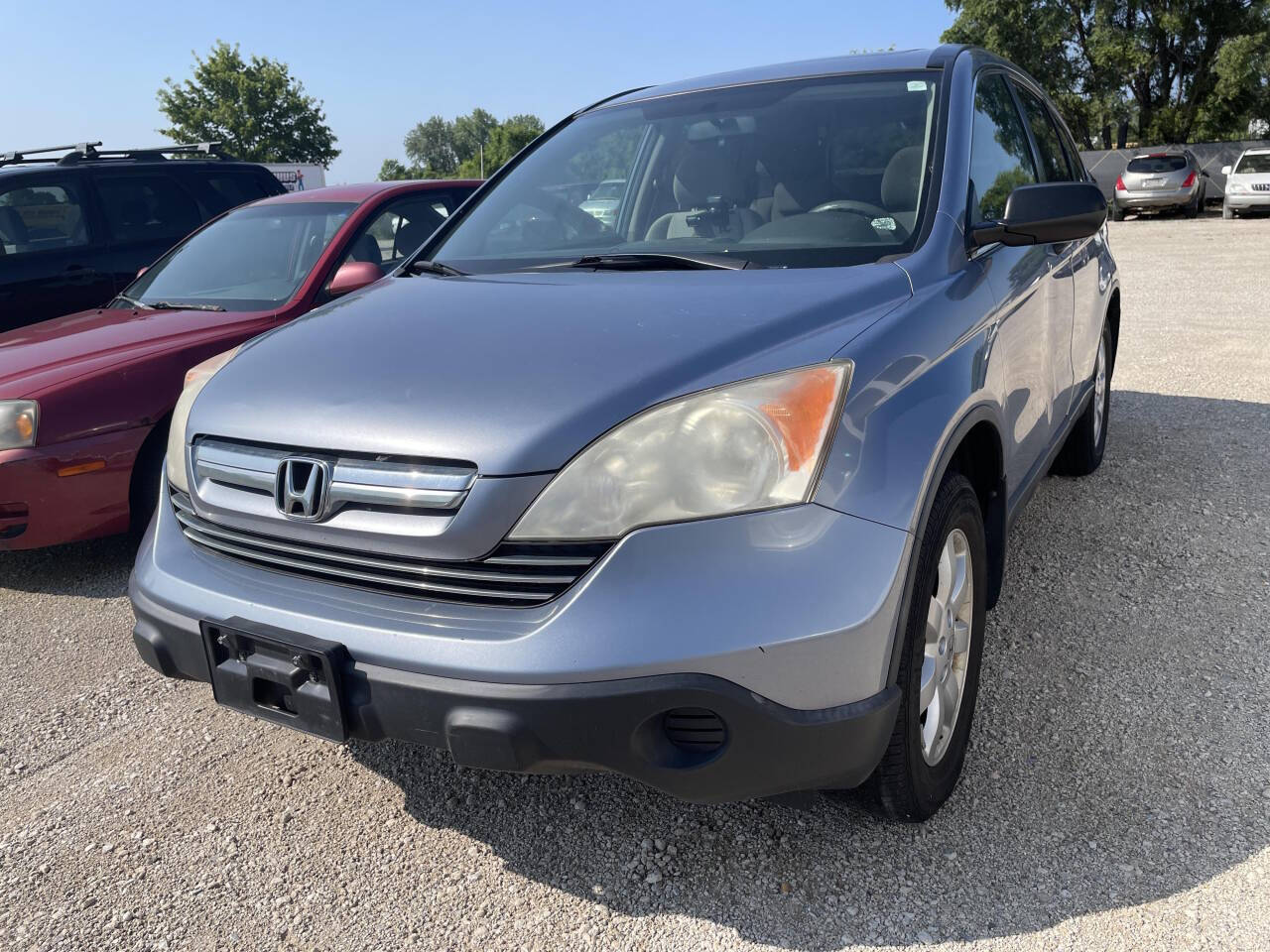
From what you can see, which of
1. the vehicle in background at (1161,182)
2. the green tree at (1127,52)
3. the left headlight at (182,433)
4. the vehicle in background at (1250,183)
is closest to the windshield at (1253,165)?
the vehicle in background at (1250,183)

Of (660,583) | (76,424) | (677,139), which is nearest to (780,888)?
(660,583)

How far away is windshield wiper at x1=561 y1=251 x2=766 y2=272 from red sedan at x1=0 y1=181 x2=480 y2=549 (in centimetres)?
180

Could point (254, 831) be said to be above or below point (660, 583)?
below

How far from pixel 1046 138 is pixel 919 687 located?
290 centimetres

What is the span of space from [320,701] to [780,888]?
102cm

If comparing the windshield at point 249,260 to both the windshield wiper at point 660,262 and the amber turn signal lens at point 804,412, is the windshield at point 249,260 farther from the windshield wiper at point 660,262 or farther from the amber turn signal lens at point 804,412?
the amber turn signal lens at point 804,412

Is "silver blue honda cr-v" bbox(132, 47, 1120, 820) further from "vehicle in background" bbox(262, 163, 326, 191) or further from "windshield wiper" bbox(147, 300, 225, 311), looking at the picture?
"vehicle in background" bbox(262, 163, 326, 191)

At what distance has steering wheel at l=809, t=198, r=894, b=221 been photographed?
8.89ft

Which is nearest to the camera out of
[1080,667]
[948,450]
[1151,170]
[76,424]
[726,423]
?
[726,423]

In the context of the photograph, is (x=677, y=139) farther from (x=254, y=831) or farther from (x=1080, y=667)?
(x=254, y=831)

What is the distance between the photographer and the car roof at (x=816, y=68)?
3.12 metres

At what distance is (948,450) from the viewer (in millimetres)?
2172

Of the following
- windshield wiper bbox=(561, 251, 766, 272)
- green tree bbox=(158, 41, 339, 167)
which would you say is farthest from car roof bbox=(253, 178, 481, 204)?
green tree bbox=(158, 41, 339, 167)

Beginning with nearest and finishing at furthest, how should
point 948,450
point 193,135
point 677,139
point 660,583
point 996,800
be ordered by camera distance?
point 660,583, point 948,450, point 996,800, point 677,139, point 193,135
